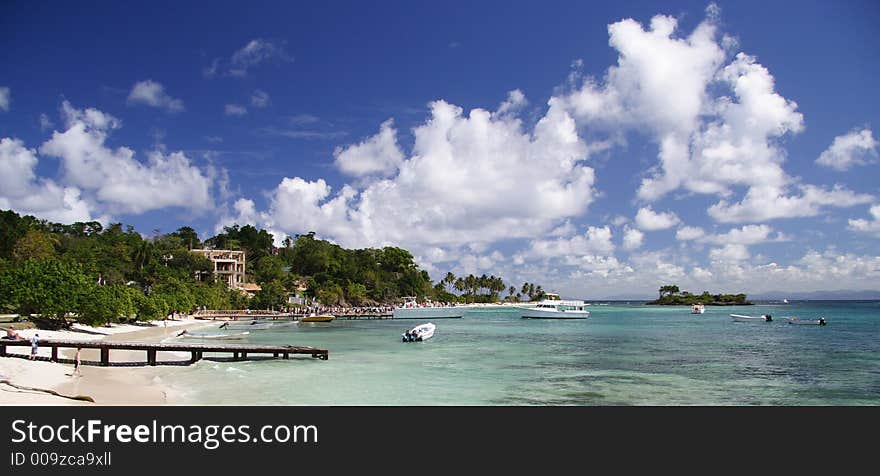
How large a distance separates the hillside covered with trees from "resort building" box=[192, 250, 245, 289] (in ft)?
10.9

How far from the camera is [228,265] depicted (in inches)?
4419

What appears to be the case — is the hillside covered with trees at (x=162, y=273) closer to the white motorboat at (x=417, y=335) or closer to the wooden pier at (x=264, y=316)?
the wooden pier at (x=264, y=316)

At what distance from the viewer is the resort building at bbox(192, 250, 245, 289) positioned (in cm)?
10628

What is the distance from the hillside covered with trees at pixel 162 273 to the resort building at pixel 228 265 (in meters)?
3.33

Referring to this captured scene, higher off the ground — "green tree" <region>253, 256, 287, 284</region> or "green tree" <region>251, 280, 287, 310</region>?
"green tree" <region>253, 256, 287, 284</region>

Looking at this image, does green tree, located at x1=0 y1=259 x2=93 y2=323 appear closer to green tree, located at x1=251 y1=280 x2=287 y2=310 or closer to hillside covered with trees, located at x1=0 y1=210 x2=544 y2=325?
hillside covered with trees, located at x1=0 y1=210 x2=544 y2=325

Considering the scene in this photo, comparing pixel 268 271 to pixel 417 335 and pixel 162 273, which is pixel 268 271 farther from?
pixel 417 335
